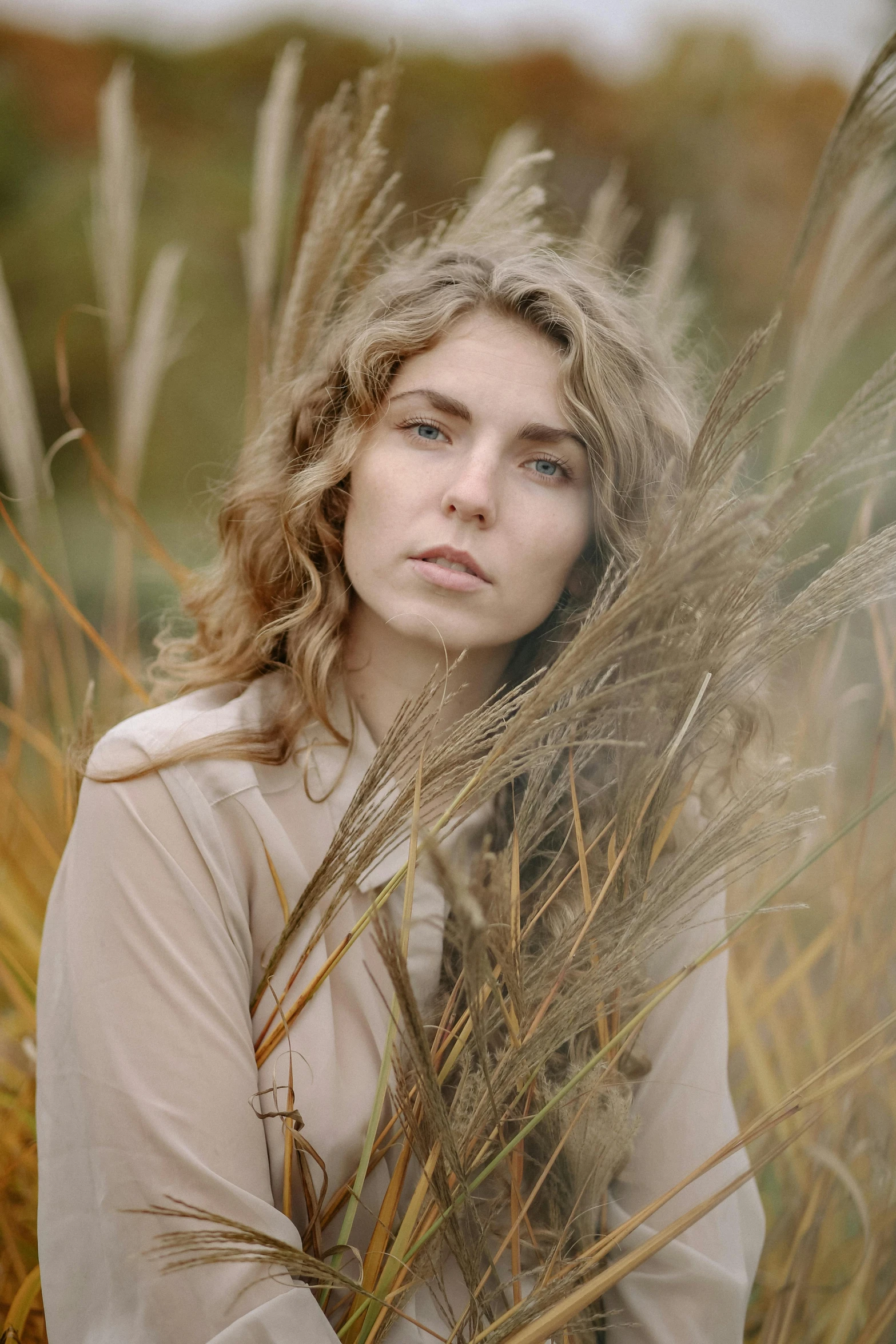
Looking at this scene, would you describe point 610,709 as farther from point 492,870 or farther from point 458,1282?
point 458,1282

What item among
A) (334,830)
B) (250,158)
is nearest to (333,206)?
(334,830)

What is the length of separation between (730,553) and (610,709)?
0.18 meters

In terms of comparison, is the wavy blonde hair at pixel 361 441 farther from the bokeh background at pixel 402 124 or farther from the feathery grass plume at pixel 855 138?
the bokeh background at pixel 402 124

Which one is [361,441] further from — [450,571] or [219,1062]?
[219,1062]

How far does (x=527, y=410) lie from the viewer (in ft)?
2.77

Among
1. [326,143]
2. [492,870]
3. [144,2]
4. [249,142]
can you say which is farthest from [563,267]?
[144,2]

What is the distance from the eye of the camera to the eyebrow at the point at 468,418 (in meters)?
0.84

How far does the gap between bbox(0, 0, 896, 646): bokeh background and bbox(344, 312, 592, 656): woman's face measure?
219 centimetres

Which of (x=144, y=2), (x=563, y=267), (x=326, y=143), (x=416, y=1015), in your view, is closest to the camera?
(x=416, y=1015)

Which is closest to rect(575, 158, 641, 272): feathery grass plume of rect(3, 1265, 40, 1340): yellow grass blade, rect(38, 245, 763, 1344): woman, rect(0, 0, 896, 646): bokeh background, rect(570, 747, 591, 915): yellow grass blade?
rect(38, 245, 763, 1344): woman

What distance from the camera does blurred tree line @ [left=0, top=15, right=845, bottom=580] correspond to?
2.99m

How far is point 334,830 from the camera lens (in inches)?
35.0

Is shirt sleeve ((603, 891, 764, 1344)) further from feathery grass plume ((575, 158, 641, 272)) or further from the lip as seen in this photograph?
feathery grass plume ((575, 158, 641, 272))

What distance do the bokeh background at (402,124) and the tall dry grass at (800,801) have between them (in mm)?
1766
